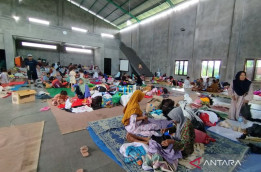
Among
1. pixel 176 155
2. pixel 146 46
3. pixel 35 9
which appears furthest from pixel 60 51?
pixel 176 155

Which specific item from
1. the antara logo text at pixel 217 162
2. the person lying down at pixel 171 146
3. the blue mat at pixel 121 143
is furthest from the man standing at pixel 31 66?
the antara logo text at pixel 217 162

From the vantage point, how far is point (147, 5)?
12078mm

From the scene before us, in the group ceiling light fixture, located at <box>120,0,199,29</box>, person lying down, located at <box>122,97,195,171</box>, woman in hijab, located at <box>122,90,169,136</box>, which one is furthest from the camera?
ceiling light fixture, located at <box>120,0,199,29</box>

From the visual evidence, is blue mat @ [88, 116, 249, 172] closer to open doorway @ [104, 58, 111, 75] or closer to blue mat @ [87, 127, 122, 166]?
blue mat @ [87, 127, 122, 166]

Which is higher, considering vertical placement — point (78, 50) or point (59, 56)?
point (78, 50)

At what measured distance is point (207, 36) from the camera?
31.6 feet

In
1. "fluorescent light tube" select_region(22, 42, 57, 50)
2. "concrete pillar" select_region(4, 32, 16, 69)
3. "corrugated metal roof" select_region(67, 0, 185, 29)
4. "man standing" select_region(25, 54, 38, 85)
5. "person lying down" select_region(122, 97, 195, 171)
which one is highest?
"corrugated metal roof" select_region(67, 0, 185, 29)

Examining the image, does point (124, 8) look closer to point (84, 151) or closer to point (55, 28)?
point (55, 28)

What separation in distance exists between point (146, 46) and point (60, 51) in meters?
9.70

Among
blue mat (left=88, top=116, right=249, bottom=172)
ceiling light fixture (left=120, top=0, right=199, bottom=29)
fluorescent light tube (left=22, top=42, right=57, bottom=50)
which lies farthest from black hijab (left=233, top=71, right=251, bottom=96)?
fluorescent light tube (left=22, top=42, right=57, bottom=50)

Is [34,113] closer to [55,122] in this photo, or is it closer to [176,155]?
[55,122]

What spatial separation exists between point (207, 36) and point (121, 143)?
10.7 meters

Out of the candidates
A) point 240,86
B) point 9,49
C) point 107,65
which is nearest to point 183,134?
point 240,86

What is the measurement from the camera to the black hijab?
3.34 meters
